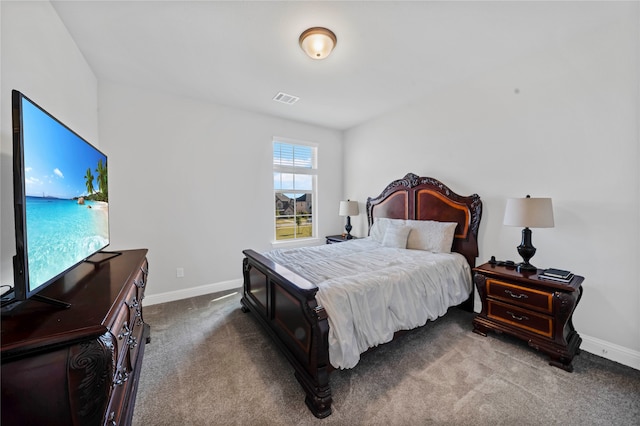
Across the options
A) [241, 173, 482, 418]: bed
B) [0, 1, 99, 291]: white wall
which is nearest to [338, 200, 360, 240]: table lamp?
[241, 173, 482, 418]: bed

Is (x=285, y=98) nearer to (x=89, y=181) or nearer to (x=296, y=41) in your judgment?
(x=296, y=41)

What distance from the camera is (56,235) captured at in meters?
1.22

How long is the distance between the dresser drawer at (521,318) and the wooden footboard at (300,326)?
1.78 m

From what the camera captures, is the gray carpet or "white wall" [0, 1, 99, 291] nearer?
"white wall" [0, 1, 99, 291]

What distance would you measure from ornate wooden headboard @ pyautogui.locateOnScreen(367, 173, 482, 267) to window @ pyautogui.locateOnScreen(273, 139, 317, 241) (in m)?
1.22

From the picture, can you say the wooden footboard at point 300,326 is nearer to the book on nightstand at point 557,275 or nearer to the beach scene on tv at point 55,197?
the beach scene on tv at point 55,197

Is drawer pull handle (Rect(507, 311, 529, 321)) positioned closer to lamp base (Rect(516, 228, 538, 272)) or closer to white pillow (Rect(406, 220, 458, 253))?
lamp base (Rect(516, 228, 538, 272))

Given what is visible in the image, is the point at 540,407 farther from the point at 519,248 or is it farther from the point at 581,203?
the point at 581,203

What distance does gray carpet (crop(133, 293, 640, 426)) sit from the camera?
1.58 meters

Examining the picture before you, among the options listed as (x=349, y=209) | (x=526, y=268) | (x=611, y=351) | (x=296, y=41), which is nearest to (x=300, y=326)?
(x=526, y=268)

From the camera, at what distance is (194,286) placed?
11.7ft

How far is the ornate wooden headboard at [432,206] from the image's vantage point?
2984 millimetres

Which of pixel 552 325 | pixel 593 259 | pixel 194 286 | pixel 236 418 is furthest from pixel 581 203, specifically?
pixel 194 286

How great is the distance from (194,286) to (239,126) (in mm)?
2476
